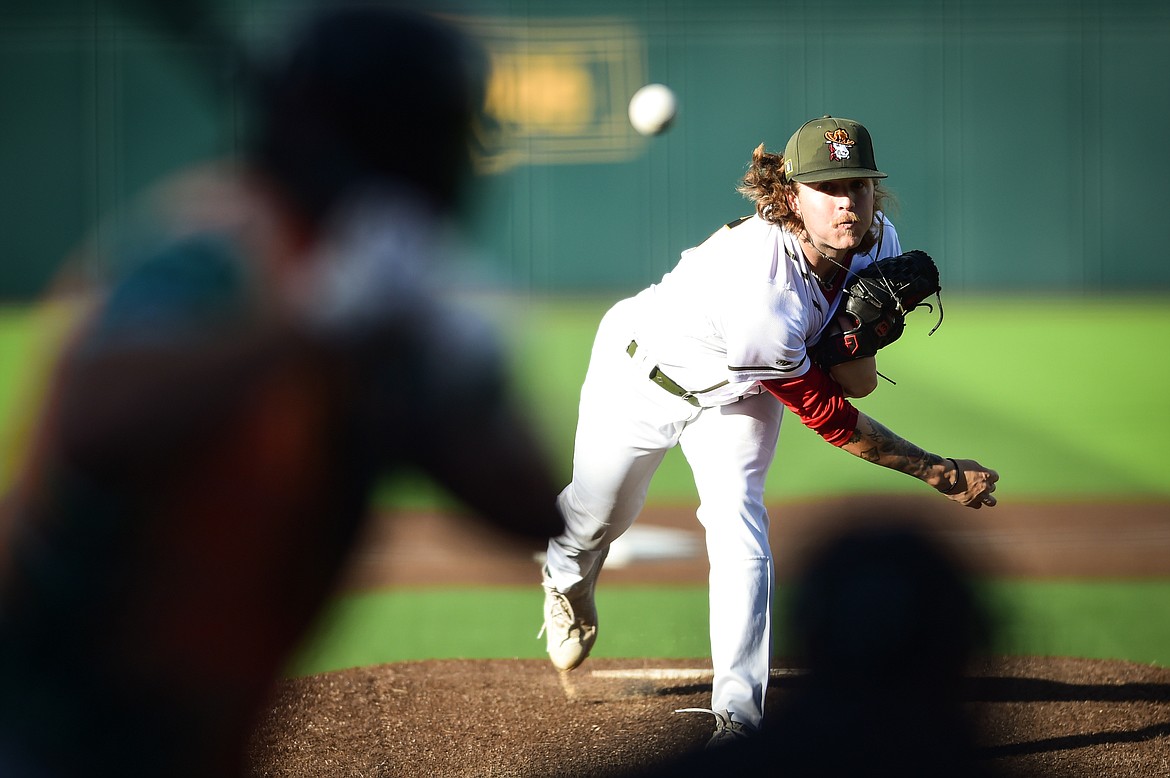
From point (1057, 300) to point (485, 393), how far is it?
43.9 ft

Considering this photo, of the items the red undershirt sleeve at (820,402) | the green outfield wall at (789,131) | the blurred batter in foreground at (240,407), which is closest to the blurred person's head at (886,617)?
the red undershirt sleeve at (820,402)

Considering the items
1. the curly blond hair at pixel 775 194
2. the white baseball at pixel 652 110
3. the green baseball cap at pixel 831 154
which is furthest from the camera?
the white baseball at pixel 652 110

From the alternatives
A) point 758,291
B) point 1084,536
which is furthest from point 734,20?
point 758,291

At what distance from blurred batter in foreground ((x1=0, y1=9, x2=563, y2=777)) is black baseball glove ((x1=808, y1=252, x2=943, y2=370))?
1933mm

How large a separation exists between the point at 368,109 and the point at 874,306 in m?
2.06

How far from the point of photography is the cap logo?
271 cm

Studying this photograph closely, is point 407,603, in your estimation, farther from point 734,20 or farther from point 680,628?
point 734,20

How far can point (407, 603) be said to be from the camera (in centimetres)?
455

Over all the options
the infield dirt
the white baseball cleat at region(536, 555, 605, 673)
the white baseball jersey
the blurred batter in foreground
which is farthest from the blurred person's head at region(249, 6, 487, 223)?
the white baseball cleat at region(536, 555, 605, 673)

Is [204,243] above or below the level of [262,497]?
above

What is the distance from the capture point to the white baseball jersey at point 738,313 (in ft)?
8.92

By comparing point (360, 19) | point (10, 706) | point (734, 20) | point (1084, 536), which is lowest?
point (1084, 536)

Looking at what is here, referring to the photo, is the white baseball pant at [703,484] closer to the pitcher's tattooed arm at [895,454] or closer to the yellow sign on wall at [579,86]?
the pitcher's tattooed arm at [895,454]

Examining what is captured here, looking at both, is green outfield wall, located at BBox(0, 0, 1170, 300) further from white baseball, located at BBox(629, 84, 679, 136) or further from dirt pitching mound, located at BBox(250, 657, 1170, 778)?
dirt pitching mound, located at BBox(250, 657, 1170, 778)
